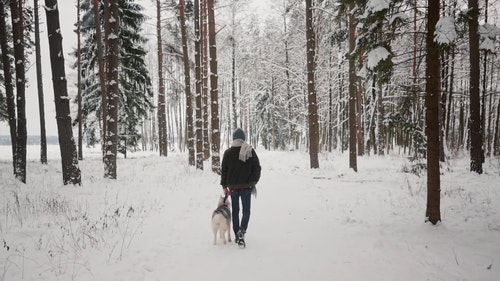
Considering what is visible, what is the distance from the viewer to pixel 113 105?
35.9 feet

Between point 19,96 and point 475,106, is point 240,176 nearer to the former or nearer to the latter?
point 19,96

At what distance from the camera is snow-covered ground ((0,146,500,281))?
4.20 m

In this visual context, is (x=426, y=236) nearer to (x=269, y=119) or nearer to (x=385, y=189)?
(x=385, y=189)

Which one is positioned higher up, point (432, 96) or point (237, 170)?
point (432, 96)

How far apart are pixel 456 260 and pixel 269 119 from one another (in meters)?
32.5

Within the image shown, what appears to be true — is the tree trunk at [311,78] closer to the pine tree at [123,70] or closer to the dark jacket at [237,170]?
the dark jacket at [237,170]

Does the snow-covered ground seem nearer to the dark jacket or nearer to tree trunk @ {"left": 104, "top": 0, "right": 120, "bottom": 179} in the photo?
the dark jacket

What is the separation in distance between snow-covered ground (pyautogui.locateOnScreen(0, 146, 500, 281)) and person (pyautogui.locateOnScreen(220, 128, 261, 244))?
515mm

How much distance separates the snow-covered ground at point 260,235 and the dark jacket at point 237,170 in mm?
1166

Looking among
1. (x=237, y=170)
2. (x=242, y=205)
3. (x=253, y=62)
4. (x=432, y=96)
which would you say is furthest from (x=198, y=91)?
(x=253, y=62)

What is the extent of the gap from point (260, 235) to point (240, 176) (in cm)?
150

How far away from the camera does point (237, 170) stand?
526 centimetres

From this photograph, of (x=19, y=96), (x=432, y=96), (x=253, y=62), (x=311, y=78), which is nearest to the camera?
(x=432, y=96)

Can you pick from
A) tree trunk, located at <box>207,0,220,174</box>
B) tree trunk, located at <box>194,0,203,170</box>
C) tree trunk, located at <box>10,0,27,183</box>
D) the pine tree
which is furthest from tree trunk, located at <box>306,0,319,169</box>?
tree trunk, located at <box>10,0,27,183</box>
